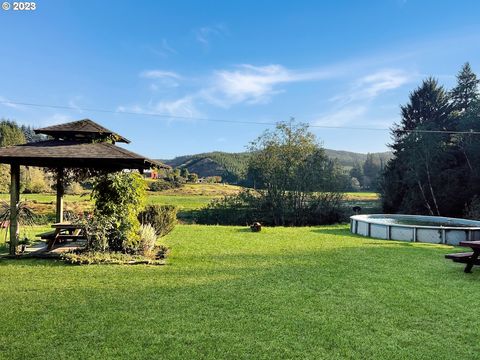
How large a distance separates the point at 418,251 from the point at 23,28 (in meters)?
13.9

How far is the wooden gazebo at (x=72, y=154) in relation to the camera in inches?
307

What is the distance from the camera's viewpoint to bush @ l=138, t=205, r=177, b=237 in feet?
37.7

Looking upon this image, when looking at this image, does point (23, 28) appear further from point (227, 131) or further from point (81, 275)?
point (227, 131)

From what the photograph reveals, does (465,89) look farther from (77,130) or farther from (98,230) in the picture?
(98,230)

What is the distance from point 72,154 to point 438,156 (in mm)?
21961

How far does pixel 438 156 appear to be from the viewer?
22.6m

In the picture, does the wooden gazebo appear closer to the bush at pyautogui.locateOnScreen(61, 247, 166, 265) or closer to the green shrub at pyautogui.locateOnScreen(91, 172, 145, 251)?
the green shrub at pyautogui.locateOnScreen(91, 172, 145, 251)

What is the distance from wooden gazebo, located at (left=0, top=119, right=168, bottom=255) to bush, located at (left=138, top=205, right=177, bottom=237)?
9.42ft

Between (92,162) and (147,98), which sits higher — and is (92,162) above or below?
below

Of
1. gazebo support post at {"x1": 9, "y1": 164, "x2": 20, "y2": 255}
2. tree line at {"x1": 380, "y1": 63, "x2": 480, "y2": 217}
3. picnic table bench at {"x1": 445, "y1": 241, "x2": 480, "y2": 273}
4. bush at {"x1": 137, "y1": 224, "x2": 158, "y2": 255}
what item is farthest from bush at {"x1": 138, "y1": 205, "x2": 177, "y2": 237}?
tree line at {"x1": 380, "y1": 63, "x2": 480, "y2": 217}

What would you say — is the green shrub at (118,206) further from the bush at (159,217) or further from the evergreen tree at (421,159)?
the evergreen tree at (421,159)

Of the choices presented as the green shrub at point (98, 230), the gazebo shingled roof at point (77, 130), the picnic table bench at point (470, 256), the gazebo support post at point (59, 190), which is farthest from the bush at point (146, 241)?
the picnic table bench at point (470, 256)

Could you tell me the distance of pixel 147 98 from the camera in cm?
1989

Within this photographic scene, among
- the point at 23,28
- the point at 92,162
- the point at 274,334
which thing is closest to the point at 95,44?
the point at 23,28
